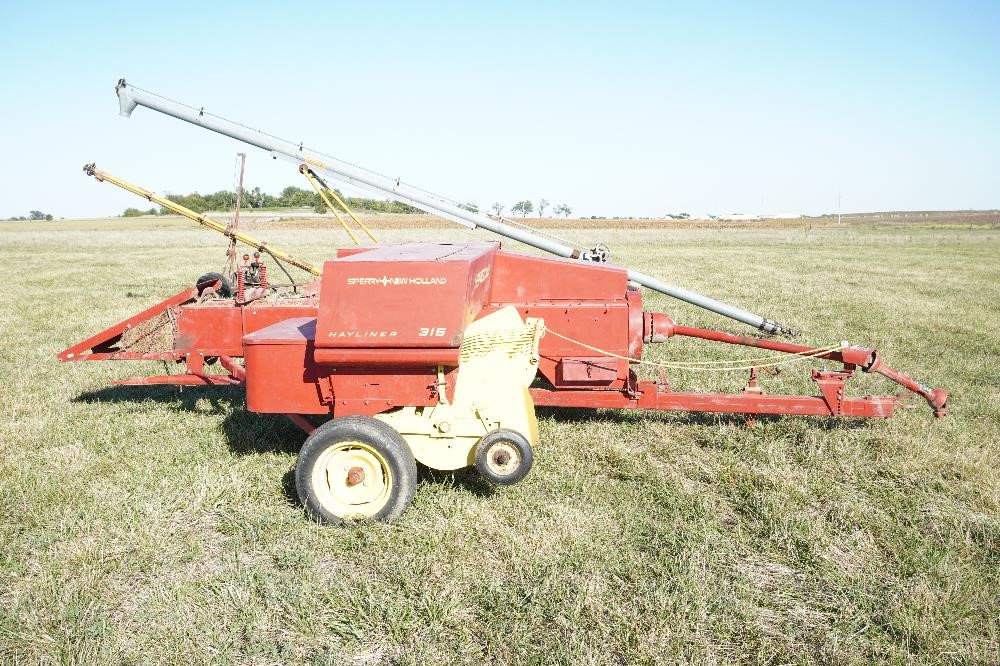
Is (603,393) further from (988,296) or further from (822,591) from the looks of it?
(988,296)

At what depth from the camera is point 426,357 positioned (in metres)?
4.09

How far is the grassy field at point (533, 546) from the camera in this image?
321 cm

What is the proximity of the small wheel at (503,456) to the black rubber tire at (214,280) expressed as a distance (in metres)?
3.68

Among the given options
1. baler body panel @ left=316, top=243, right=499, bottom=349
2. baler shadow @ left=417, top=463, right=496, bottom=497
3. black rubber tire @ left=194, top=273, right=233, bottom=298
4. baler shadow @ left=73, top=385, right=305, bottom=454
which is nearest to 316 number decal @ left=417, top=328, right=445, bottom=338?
baler body panel @ left=316, top=243, right=499, bottom=349

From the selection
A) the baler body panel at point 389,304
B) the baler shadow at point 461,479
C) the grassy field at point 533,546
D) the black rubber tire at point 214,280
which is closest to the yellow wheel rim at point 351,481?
the grassy field at point 533,546

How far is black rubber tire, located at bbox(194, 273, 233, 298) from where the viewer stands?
6748 millimetres

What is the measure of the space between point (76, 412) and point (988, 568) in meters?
7.58

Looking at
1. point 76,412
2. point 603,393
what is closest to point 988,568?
point 603,393

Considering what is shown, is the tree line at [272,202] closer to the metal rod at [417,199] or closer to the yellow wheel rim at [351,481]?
the metal rod at [417,199]

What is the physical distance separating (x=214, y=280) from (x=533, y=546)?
4654 millimetres

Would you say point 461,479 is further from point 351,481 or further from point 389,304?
point 389,304

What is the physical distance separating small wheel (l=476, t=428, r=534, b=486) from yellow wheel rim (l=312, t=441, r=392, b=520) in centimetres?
62

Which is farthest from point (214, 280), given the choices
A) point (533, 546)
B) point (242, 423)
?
point (533, 546)

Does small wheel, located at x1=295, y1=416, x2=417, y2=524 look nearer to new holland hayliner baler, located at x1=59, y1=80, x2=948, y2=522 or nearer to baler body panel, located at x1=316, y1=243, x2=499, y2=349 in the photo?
new holland hayliner baler, located at x1=59, y1=80, x2=948, y2=522
